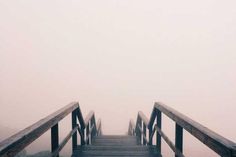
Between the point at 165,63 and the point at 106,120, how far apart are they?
56231mm

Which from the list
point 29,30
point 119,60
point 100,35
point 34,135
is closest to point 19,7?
point 29,30

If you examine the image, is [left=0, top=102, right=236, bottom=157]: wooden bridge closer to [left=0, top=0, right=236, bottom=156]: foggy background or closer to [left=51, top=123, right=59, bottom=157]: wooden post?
[left=51, top=123, right=59, bottom=157]: wooden post

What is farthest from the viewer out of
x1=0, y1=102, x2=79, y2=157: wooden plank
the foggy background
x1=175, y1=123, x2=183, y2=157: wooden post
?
the foggy background

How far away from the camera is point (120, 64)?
420ft

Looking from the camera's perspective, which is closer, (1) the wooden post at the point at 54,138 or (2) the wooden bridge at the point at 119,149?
(2) the wooden bridge at the point at 119,149

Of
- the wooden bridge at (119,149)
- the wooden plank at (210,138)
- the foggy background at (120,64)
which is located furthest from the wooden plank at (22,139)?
the foggy background at (120,64)

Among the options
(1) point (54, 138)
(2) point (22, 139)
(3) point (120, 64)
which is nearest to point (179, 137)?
(1) point (54, 138)

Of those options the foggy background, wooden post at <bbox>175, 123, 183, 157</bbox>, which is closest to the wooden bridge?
wooden post at <bbox>175, 123, 183, 157</bbox>

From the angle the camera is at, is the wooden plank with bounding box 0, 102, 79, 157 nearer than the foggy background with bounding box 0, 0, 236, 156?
Yes

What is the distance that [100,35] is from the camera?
486ft

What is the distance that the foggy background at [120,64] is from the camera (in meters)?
86.3

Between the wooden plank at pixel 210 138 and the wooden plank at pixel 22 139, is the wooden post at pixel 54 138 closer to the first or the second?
the wooden plank at pixel 22 139

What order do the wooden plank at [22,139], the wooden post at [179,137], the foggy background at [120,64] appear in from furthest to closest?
the foggy background at [120,64]
the wooden post at [179,137]
the wooden plank at [22,139]

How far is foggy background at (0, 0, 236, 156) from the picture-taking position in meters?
86.3
